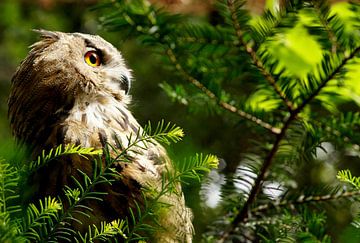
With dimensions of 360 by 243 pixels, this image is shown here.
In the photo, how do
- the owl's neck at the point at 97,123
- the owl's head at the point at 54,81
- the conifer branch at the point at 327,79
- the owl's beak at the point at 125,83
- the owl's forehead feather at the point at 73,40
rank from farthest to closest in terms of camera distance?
1. the owl's beak at the point at 125,83
2. the owl's forehead feather at the point at 73,40
3. the owl's head at the point at 54,81
4. the owl's neck at the point at 97,123
5. the conifer branch at the point at 327,79

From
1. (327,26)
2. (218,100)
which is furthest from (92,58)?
(327,26)

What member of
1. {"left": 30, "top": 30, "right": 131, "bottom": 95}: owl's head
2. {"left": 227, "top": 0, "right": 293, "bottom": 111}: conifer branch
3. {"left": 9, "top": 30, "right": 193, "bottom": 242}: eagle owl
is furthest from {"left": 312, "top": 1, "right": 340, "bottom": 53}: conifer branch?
{"left": 30, "top": 30, "right": 131, "bottom": 95}: owl's head

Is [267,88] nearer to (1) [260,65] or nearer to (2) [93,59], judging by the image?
(1) [260,65]

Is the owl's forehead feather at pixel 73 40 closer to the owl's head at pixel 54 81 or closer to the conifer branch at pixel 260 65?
the owl's head at pixel 54 81

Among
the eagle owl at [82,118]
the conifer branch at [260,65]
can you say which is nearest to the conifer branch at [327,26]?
the conifer branch at [260,65]

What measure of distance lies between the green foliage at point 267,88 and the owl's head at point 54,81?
0.64 feet

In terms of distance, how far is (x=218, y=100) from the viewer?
1929 millimetres

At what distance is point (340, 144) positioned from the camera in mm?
1982

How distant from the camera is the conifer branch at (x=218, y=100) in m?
→ 1.89

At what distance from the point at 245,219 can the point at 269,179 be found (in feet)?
0.57

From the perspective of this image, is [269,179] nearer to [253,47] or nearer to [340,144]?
[340,144]

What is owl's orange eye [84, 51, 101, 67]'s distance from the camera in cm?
218

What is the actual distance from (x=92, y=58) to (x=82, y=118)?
323mm

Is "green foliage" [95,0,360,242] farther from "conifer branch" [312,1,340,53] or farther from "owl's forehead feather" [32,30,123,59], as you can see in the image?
"owl's forehead feather" [32,30,123,59]
